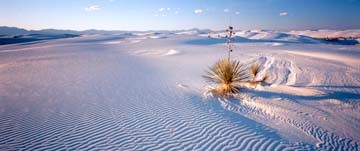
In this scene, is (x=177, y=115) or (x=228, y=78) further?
(x=228, y=78)

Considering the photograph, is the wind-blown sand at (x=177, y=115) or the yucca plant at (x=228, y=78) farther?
the yucca plant at (x=228, y=78)

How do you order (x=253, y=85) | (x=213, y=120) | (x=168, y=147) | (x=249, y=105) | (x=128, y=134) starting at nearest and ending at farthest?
(x=168, y=147) < (x=128, y=134) < (x=213, y=120) < (x=249, y=105) < (x=253, y=85)

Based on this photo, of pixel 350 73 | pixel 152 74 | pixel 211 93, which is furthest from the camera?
pixel 152 74

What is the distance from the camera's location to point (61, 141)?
5.15 m

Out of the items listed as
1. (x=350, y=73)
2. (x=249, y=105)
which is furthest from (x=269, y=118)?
(x=350, y=73)

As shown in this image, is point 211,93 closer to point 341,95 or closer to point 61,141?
point 341,95

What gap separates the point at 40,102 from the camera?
26.2ft

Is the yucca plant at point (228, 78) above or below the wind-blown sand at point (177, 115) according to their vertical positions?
above

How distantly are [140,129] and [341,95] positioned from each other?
6.43 meters

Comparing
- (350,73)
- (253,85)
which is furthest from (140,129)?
(350,73)

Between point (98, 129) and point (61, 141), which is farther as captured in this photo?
point (98, 129)

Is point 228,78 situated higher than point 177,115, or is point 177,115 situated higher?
point 228,78

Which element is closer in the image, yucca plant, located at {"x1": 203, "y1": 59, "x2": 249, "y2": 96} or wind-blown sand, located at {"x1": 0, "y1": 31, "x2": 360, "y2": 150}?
wind-blown sand, located at {"x1": 0, "y1": 31, "x2": 360, "y2": 150}

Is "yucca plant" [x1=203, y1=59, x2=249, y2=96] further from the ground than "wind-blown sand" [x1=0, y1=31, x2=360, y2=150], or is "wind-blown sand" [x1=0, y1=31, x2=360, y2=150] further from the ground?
"yucca plant" [x1=203, y1=59, x2=249, y2=96]
